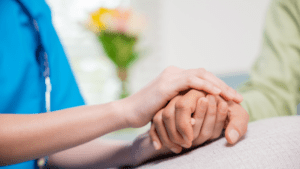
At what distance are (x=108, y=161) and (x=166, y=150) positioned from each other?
149mm

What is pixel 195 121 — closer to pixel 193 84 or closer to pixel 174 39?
pixel 193 84

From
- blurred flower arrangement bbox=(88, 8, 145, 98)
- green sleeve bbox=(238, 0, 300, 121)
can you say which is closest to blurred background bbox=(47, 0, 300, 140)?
blurred flower arrangement bbox=(88, 8, 145, 98)

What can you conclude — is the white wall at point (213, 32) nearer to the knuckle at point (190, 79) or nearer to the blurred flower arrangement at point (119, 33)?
the blurred flower arrangement at point (119, 33)

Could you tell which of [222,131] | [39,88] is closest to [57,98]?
[39,88]

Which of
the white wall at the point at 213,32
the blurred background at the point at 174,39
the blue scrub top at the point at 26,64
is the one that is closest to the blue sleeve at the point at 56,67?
the blue scrub top at the point at 26,64

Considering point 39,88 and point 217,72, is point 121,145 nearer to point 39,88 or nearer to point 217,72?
point 39,88

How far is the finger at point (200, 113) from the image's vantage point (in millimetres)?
433

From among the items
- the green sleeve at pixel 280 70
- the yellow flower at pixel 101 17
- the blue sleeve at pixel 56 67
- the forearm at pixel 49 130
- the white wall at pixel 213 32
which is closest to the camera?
the forearm at pixel 49 130

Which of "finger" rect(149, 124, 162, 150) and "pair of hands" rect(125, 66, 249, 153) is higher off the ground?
"pair of hands" rect(125, 66, 249, 153)

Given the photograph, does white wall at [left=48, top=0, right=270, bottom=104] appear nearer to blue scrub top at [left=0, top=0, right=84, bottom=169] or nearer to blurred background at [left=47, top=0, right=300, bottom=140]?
blurred background at [left=47, top=0, right=300, bottom=140]

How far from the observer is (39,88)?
1.96 ft

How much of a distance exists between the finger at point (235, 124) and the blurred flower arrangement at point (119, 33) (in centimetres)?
126

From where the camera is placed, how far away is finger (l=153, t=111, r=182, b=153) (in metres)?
0.46

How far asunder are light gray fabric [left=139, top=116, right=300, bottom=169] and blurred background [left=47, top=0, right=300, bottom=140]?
1.36 m
